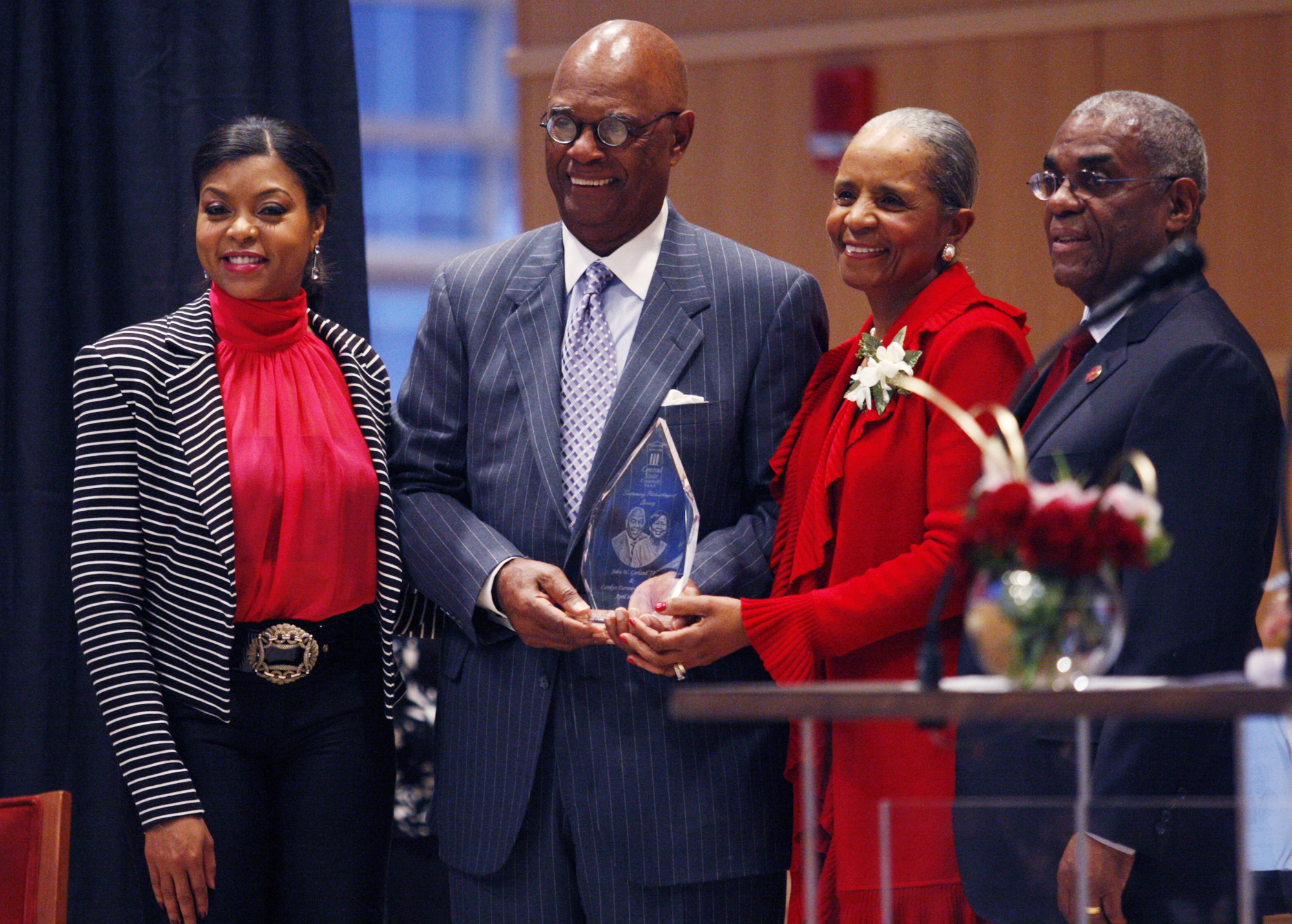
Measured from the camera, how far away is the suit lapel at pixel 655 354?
7.19 ft

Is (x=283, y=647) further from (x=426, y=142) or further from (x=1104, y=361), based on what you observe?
(x=426, y=142)

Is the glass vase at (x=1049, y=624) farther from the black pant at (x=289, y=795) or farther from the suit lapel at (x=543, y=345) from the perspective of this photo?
the black pant at (x=289, y=795)

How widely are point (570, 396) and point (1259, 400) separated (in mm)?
986

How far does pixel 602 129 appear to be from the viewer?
223 centimetres

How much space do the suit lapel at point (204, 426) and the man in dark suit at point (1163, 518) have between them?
1.10 m

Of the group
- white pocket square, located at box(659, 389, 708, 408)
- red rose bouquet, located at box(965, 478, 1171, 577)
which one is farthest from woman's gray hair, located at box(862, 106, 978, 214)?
red rose bouquet, located at box(965, 478, 1171, 577)

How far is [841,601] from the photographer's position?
2008 mm

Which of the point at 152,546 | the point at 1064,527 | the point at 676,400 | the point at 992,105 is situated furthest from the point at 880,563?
the point at 992,105

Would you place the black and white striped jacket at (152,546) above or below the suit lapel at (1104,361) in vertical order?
below

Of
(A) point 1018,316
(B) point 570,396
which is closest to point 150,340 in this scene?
(B) point 570,396

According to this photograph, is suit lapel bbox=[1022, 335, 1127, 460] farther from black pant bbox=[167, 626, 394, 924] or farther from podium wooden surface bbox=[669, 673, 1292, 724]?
black pant bbox=[167, 626, 394, 924]

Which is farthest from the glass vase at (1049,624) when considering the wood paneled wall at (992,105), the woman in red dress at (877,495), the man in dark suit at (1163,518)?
the wood paneled wall at (992,105)

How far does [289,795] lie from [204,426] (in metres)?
0.57

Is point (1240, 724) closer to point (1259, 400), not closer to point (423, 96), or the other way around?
point (1259, 400)
